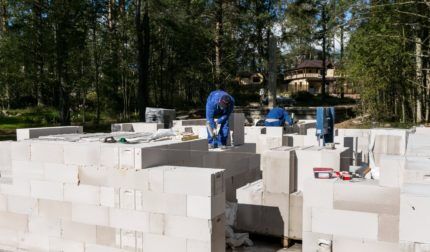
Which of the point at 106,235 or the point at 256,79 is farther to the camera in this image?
the point at 256,79

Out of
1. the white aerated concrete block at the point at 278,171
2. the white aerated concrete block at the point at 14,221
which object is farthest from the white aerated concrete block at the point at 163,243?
the white aerated concrete block at the point at 14,221

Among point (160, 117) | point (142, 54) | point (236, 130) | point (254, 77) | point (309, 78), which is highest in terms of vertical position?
point (309, 78)

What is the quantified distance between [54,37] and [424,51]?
17090 millimetres

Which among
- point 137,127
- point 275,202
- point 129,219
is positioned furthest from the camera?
point 137,127

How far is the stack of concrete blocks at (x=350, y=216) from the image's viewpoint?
4809 millimetres

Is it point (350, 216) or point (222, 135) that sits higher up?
point (222, 135)

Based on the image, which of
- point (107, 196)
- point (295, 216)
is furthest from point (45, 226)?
point (295, 216)

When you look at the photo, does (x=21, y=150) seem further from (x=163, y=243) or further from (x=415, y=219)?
(x=415, y=219)

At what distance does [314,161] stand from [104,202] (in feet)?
11.7

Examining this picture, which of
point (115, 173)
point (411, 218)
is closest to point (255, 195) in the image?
point (115, 173)

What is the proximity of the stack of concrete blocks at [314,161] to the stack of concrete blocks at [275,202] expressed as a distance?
0.35 metres

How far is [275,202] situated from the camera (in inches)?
263

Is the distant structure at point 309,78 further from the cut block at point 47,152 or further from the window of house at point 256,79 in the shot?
the cut block at point 47,152

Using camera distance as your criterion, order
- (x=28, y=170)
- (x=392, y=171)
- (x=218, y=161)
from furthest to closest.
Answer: (x=218, y=161) → (x=28, y=170) → (x=392, y=171)
